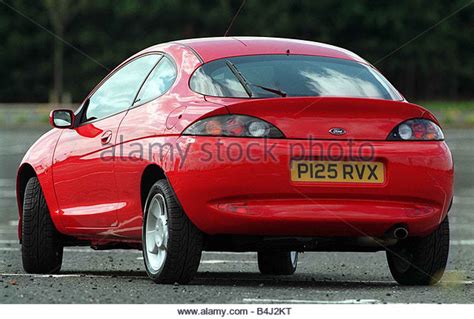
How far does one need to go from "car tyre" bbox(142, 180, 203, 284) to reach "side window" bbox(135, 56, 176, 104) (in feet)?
2.43

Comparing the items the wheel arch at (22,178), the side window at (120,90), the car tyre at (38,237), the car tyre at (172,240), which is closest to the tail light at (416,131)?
the car tyre at (172,240)

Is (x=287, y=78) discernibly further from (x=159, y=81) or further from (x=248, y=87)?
(x=159, y=81)

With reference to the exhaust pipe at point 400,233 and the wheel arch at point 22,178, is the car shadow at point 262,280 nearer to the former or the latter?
the exhaust pipe at point 400,233

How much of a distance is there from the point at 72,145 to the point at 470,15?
73.7 metres

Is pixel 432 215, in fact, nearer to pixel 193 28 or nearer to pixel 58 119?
pixel 58 119

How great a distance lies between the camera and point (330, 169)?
7.23m

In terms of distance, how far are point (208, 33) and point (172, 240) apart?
7001cm

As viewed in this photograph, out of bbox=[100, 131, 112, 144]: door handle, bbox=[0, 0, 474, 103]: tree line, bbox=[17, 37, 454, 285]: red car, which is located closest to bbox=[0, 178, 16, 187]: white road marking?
bbox=[17, 37, 454, 285]: red car

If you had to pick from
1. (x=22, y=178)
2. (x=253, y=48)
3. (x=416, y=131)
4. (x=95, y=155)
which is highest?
(x=253, y=48)

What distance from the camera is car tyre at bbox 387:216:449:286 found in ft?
26.3

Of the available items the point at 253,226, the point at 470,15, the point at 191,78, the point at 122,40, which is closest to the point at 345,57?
the point at 191,78

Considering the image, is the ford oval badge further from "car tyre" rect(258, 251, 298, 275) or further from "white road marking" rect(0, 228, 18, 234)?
"white road marking" rect(0, 228, 18, 234)

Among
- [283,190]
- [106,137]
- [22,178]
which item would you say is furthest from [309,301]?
[22,178]

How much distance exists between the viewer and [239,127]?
7176 mm
